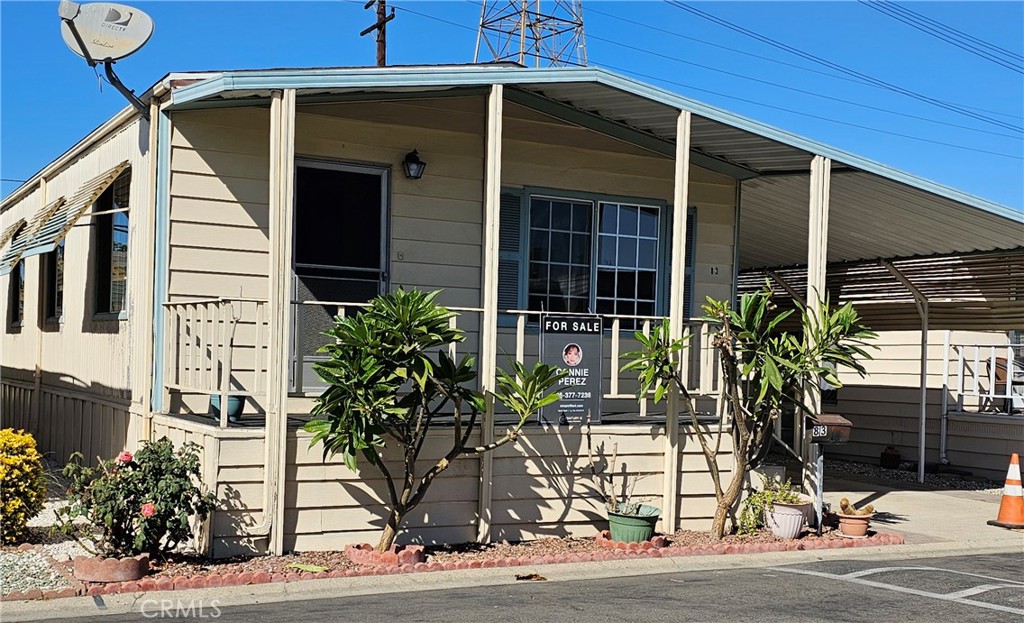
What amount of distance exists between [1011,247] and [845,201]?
2.65 m

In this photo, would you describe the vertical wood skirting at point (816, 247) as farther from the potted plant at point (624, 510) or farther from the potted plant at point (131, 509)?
the potted plant at point (131, 509)

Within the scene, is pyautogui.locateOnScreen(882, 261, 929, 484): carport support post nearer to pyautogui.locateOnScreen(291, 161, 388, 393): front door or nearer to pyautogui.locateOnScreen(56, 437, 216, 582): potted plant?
pyautogui.locateOnScreen(291, 161, 388, 393): front door

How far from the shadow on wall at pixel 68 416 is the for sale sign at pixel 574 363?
3.87m

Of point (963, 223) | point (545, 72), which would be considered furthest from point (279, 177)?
point (963, 223)

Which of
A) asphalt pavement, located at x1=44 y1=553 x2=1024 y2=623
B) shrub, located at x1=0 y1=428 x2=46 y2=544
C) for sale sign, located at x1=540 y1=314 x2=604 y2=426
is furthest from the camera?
for sale sign, located at x1=540 y1=314 x2=604 y2=426

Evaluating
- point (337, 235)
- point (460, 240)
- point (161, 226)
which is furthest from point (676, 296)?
point (161, 226)

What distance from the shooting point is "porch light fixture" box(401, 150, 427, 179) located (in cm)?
1020

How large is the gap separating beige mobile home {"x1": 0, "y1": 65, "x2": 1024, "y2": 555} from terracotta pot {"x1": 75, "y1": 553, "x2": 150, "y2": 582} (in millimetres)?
849

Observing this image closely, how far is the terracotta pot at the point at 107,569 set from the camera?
712cm

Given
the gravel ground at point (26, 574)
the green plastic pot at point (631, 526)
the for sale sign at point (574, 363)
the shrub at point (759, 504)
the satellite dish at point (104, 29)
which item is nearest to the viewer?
the gravel ground at point (26, 574)

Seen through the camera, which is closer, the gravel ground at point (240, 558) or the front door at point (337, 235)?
the gravel ground at point (240, 558)

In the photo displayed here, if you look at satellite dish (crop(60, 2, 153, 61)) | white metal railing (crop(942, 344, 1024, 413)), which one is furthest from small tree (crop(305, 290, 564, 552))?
white metal railing (crop(942, 344, 1024, 413))

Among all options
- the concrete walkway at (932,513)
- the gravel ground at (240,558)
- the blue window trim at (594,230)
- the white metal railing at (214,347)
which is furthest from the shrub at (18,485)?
the concrete walkway at (932,513)

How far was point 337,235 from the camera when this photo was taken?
10.1 m
